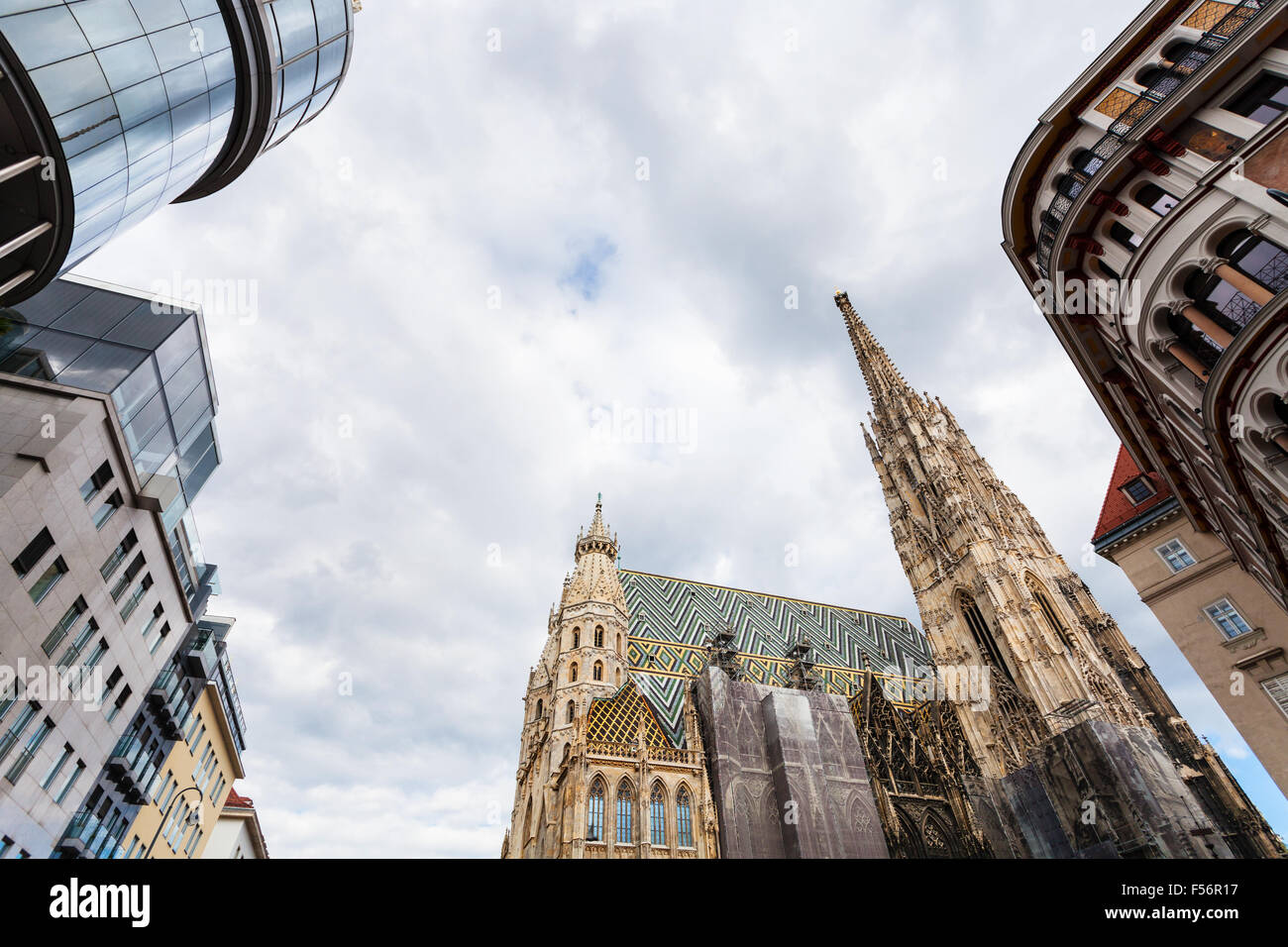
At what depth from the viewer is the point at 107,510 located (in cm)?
2116

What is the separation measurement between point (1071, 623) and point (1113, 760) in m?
9.28

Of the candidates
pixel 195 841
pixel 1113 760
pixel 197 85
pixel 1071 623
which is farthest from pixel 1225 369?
pixel 195 841

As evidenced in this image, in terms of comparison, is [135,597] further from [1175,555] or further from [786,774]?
[1175,555]

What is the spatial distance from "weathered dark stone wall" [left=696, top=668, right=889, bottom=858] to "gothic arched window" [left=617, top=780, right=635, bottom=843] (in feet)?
13.5

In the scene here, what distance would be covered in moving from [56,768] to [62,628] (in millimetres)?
5445

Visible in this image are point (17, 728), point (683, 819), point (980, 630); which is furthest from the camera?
point (980, 630)

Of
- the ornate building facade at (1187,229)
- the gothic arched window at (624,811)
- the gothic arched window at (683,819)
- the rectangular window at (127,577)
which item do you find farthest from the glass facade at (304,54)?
the gothic arched window at (683,819)

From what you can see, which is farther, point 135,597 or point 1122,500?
point 1122,500

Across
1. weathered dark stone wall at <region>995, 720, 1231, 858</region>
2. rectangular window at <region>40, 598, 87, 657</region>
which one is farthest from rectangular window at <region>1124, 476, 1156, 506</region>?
rectangular window at <region>40, 598, 87, 657</region>

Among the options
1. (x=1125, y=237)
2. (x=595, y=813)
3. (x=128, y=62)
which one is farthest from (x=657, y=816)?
(x=128, y=62)

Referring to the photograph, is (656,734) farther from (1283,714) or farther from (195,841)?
(195,841)

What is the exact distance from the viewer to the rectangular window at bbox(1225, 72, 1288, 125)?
12.2 meters

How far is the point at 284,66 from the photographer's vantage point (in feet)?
61.9

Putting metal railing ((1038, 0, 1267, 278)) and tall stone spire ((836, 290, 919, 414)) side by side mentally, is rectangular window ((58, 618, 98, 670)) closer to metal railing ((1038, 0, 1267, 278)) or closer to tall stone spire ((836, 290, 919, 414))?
metal railing ((1038, 0, 1267, 278))
